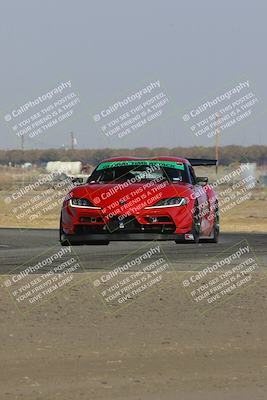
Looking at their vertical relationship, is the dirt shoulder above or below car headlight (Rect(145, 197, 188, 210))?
above

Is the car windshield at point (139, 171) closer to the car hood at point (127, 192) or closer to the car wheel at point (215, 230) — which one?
the car hood at point (127, 192)

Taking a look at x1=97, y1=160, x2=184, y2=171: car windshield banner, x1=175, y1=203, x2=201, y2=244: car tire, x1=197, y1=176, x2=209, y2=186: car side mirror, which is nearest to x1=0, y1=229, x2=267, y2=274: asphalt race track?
x1=175, y1=203, x2=201, y2=244: car tire

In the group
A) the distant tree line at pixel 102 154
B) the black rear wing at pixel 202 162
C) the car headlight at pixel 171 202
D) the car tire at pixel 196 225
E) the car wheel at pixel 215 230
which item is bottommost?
the distant tree line at pixel 102 154

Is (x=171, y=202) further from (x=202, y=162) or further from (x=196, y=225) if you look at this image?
(x=202, y=162)

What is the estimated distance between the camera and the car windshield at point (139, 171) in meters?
16.0

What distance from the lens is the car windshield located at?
52.5ft

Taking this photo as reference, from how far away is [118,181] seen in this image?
15844 mm

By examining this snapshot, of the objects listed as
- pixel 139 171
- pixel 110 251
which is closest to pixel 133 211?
pixel 139 171

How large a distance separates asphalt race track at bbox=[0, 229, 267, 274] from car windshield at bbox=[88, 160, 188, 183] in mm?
1358

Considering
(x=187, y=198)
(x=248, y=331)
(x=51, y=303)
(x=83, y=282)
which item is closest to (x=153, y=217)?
(x=187, y=198)

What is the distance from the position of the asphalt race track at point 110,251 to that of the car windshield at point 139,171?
1.36m

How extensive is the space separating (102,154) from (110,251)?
427ft

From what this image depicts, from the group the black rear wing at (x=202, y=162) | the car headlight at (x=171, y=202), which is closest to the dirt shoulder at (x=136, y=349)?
the car headlight at (x=171, y=202)

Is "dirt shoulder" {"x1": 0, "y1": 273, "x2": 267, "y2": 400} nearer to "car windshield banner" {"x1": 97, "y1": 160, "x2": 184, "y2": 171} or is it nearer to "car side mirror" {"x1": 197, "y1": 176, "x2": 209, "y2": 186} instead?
"car windshield banner" {"x1": 97, "y1": 160, "x2": 184, "y2": 171}
